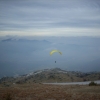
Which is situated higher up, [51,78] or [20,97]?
[51,78]

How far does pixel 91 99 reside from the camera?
79.5 feet

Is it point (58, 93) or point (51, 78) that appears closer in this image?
point (58, 93)

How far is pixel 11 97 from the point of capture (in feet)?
84.0

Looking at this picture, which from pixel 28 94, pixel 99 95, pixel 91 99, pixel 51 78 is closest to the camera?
pixel 91 99

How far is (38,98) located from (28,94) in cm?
282

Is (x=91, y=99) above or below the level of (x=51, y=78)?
below

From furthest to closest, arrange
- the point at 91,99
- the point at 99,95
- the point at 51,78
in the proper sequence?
the point at 51,78, the point at 99,95, the point at 91,99

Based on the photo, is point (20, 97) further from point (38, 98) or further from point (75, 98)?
point (75, 98)

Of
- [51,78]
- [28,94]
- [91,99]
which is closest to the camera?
[91,99]

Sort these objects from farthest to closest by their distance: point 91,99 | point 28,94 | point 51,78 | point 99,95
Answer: point 51,78 < point 28,94 < point 99,95 < point 91,99

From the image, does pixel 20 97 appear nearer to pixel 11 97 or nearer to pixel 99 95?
pixel 11 97

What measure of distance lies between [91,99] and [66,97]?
9.54 ft

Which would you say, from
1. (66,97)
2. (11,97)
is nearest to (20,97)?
(11,97)

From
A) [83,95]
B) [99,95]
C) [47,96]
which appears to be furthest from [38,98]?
[99,95]
